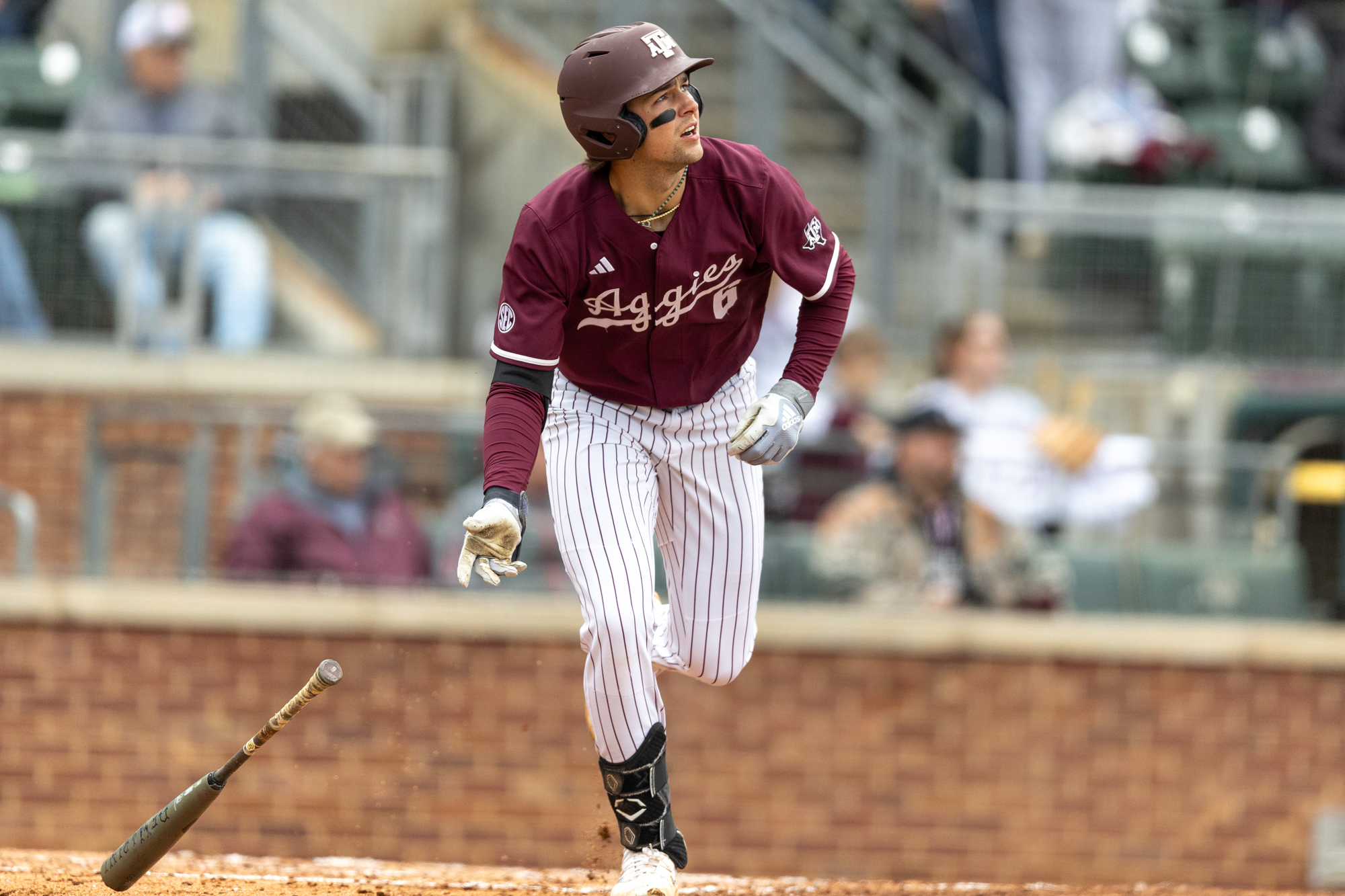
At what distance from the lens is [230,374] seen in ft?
27.1

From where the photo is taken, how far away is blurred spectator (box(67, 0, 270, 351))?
8.11 metres

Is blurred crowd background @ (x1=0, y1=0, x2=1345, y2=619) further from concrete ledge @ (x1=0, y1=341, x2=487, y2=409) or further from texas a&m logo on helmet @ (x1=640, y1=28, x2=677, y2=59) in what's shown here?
texas a&m logo on helmet @ (x1=640, y1=28, x2=677, y2=59)

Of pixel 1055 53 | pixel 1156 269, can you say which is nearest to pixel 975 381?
pixel 1156 269

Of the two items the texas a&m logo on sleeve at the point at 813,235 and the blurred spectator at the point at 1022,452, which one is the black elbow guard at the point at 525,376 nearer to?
the texas a&m logo on sleeve at the point at 813,235

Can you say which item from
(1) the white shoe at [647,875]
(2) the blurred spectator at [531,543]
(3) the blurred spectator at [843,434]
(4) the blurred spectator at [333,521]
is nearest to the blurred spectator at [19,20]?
(4) the blurred spectator at [333,521]

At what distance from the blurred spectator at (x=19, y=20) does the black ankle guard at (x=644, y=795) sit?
591cm

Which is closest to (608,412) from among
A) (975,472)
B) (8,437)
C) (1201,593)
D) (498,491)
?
(498,491)

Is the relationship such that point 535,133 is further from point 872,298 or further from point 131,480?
point 131,480

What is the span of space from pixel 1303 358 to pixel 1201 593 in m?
1.49

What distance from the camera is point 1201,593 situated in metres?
7.68

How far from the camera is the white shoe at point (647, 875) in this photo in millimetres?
4551

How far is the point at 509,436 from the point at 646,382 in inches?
17.1

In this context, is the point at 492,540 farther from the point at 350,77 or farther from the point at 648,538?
the point at 350,77

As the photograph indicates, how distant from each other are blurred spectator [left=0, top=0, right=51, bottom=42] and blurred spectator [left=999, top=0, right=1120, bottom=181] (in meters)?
4.96
